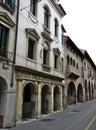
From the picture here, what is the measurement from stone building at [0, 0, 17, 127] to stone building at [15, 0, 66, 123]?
72 centimetres

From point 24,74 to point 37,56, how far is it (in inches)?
114

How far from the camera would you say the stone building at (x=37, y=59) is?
13617mm

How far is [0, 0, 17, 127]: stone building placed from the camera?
11.5 metres

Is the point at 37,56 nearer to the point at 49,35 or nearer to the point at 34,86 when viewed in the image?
the point at 34,86

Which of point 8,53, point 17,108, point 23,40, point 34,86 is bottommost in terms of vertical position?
point 17,108

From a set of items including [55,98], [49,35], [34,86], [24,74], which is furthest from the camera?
[55,98]

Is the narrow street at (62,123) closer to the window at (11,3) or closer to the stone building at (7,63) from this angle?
the stone building at (7,63)

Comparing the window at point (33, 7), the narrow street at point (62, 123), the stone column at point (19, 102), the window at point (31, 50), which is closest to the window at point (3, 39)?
the stone column at point (19, 102)

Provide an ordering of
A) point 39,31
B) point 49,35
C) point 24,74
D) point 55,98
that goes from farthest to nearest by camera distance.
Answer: point 55,98, point 49,35, point 39,31, point 24,74

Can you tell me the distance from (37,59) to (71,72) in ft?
35.4

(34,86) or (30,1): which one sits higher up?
(30,1)

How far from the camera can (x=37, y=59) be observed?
53.1 ft

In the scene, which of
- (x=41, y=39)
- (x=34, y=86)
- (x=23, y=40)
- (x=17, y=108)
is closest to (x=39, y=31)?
(x=41, y=39)

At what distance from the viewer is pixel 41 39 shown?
17.2 meters
